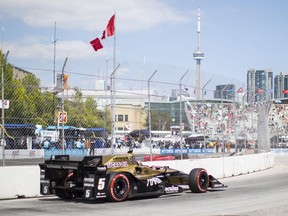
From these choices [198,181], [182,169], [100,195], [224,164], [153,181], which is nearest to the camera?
[100,195]

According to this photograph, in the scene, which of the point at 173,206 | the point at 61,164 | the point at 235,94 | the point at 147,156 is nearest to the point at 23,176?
the point at 61,164

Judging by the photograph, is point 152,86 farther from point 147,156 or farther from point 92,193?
point 92,193

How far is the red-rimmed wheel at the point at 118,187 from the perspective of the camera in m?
11.8

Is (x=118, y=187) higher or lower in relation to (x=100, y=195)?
higher

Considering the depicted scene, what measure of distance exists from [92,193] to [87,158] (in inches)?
36.4

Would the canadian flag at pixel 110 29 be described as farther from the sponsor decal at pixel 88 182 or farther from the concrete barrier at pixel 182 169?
the sponsor decal at pixel 88 182

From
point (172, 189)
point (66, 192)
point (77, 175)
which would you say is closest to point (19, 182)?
point (66, 192)

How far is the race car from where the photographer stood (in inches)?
460

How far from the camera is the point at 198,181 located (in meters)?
14.0

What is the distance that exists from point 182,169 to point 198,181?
4694 millimetres

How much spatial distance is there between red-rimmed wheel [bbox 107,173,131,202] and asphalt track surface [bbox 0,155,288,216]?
20 centimetres

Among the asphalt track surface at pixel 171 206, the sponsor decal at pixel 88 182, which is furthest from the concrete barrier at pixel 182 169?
the sponsor decal at pixel 88 182

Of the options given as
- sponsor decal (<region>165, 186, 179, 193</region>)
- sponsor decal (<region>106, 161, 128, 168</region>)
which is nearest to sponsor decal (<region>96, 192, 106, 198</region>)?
sponsor decal (<region>106, 161, 128, 168</region>)

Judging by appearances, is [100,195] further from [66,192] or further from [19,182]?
[19,182]
